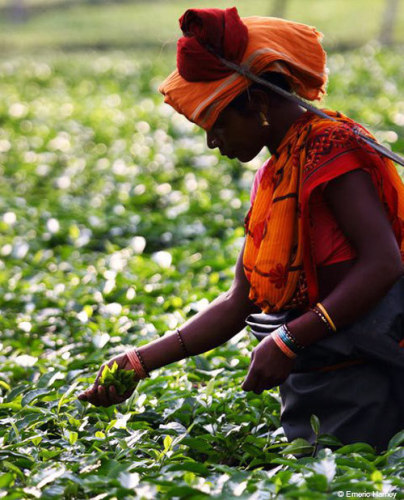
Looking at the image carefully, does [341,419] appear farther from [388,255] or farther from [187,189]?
[187,189]

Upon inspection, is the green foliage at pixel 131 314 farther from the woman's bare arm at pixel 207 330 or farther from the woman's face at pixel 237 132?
the woman's face at pixel 237 132

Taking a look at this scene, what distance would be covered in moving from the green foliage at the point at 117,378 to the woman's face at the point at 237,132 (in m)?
0.70

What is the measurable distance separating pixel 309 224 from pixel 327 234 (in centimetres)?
6

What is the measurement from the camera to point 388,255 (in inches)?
88.5

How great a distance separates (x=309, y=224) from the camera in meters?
2.38

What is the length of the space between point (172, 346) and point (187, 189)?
11.8 feet

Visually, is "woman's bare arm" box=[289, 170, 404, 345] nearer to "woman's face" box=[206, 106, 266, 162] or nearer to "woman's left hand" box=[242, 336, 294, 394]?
"woman's left hand" box=[242, 336, 294, 394]

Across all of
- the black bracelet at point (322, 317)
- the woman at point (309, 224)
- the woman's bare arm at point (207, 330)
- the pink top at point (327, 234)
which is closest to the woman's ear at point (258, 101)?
the woman at point (309, 224)

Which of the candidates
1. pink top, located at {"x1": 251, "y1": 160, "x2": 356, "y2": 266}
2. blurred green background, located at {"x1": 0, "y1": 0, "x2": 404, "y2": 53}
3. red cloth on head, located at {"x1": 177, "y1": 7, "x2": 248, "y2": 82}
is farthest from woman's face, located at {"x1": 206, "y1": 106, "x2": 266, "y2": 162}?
blurred green background, located at {"x1": 0, "y1": 0, "x2": 404, "y2": 53}

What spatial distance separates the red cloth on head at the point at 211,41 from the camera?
2.38 meters

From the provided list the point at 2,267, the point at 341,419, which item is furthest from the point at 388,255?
the point at 2,267

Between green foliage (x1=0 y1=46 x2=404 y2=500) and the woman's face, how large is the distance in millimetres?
792

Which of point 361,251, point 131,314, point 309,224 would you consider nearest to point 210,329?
point 309,224

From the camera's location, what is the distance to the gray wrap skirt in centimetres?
239
